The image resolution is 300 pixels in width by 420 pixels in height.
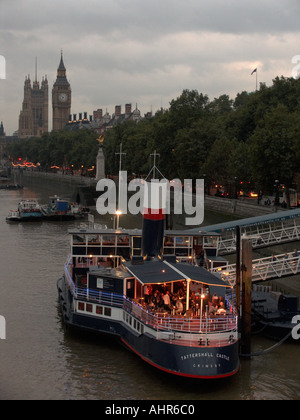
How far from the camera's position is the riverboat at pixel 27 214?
85.0 metres

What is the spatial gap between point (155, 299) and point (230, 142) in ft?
217

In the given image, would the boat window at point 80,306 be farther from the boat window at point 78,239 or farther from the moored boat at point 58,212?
the moored boat at point 58,212

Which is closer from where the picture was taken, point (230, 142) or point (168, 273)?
point (168, 273)

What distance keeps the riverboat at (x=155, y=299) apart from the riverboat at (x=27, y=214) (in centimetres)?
4863

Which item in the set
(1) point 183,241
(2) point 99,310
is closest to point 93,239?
(1) point 183,241

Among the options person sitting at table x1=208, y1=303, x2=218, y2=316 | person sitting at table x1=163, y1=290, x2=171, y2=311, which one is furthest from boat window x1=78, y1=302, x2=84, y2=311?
person sitting at table x1=208, y1=303, x2=218, y2=316

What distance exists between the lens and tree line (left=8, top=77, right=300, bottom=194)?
71.9m

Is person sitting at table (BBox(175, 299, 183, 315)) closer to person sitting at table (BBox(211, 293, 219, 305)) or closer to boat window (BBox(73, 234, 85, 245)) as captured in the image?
person sitting at table (BBox(211, 293, 219, 305))

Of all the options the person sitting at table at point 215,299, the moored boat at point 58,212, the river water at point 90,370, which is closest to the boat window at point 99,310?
the river water at point 90,370

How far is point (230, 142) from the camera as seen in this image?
304 ft

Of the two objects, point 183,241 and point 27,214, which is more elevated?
point 183,241

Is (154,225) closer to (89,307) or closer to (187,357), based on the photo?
(89,307)

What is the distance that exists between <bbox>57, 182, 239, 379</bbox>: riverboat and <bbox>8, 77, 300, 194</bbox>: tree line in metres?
35.6

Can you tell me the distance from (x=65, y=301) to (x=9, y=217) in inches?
2062
